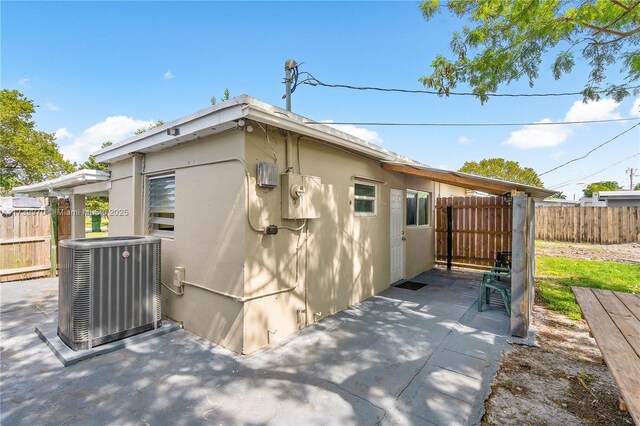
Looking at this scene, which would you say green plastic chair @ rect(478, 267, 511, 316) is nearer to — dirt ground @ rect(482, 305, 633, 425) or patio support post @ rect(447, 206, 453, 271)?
dirt ground @ rect(482, 305, 633, 425)

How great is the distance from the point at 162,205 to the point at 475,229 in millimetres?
8092

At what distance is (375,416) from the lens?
91.4 inches

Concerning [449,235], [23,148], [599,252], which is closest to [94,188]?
[449,235]

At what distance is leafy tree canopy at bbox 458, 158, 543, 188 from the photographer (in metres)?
28.5

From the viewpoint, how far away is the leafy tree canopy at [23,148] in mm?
18125

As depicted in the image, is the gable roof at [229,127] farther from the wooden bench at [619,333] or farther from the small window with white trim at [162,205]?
the wooden bench at [619,333]

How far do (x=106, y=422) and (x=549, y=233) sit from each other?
62.3ft

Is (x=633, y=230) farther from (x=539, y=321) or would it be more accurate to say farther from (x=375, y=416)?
(x=375, y=416)

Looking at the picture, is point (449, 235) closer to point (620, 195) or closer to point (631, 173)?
point (620, 195)

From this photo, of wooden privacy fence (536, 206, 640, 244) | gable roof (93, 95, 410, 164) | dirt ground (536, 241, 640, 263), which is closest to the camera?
gable roof (93, 95, 410, 164)

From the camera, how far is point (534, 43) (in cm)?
550

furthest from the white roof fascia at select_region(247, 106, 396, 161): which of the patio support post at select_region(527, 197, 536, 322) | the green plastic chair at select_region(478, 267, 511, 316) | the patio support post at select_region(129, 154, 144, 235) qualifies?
the patio support post at select_region(129, 154, 144, 235)

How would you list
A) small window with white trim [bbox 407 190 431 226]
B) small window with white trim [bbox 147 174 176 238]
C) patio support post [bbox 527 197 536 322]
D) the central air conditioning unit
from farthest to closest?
small window with white trim [bbox 407 190 431 226]
small window with white trim [bbox 147 174 176 238]
patio support post [bbox 527 197 536 322]
the central air conditioning unit

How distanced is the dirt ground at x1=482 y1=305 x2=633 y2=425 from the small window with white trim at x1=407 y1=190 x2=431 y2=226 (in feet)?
13.6
